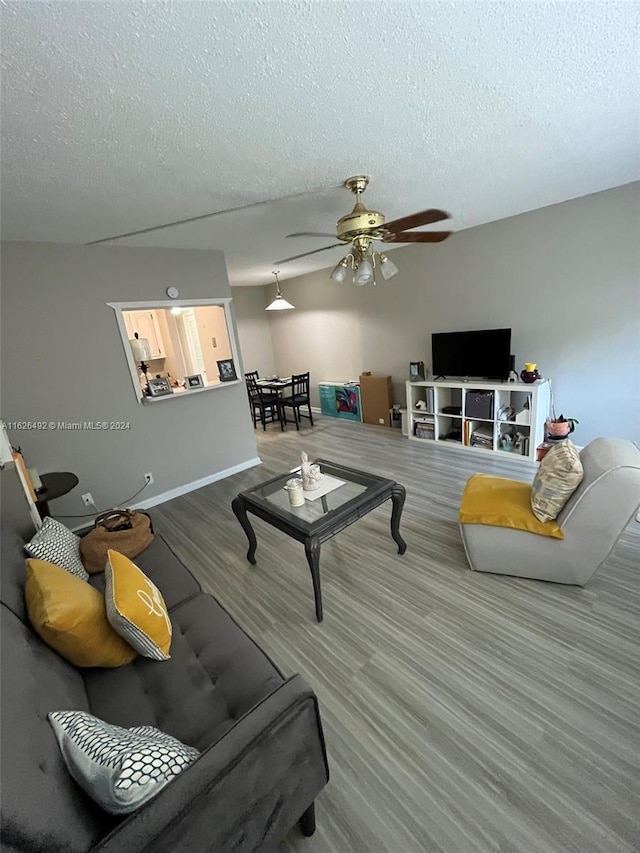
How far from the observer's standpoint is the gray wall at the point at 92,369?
9.17ft

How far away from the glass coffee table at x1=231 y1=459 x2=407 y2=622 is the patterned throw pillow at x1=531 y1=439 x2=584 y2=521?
0.77 metres

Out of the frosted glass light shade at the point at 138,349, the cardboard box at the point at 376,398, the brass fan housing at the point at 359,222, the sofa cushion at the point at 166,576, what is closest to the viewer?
the sofa cushion at the point at 166,576

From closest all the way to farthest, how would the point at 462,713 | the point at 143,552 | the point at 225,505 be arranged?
the point at 462,713 < the point at 143,552 < the point at 225,505

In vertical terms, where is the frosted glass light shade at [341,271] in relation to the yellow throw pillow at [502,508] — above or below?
above

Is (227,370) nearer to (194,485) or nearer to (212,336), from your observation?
(212,336)

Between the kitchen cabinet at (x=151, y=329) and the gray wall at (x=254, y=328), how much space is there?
7.88 feet

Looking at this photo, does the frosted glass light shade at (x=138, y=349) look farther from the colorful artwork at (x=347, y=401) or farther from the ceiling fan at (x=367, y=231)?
the colorful artwork at (x=347, y=401)

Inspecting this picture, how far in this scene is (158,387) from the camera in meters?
3.54

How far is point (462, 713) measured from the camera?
1469 millimetres

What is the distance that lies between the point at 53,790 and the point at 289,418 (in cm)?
580

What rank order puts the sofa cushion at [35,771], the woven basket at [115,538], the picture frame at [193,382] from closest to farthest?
the sofa cushion at [35,771] < the woven basket at [115,538] < the picture frame at [193,382]

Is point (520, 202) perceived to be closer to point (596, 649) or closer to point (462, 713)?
point (596, 649)

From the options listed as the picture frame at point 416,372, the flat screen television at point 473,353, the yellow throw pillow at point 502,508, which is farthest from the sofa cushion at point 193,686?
the picture frame at point 416,372

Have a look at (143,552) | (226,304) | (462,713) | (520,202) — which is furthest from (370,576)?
(520,202)
